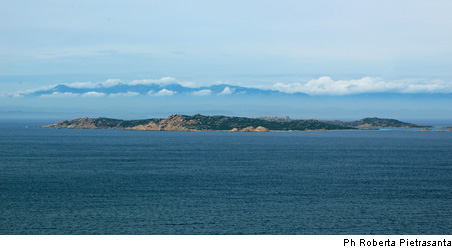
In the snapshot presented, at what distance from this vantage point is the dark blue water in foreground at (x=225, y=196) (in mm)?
58500

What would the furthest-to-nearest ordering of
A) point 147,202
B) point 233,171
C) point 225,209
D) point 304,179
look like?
point 233,171 → point 304,179 → point 147,202 → point 225,209

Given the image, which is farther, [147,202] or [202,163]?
[202,163]

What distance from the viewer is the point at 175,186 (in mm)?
85625

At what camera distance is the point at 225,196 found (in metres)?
75.8

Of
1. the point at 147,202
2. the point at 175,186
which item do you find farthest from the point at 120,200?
the point at 175,186

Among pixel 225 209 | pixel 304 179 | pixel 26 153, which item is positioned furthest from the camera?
pixel 26 153

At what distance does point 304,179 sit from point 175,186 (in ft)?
81.4

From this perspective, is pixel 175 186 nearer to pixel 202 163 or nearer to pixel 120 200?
pixel 120 200

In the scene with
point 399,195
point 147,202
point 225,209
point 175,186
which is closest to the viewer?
point 225,209

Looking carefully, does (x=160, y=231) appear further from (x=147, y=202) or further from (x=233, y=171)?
(x=233, y=171)

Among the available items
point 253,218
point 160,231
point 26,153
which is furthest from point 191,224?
point 26,153

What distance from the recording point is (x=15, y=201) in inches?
2867

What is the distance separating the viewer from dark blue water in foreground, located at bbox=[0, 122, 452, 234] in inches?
2303

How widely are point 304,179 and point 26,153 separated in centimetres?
9198
